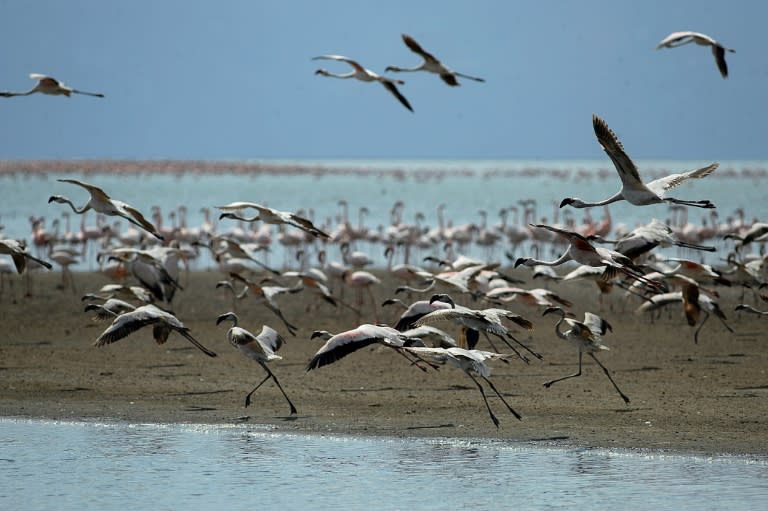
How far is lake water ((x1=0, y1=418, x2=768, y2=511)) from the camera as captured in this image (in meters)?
7.28

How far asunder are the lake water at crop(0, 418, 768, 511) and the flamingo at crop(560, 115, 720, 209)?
2.08 m

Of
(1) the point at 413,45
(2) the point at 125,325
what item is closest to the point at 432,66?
(1) the point at 413,45

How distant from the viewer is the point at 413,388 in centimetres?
1055

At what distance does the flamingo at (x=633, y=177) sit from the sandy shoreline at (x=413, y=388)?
1713 millimetres

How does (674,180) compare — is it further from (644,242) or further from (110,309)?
(110,309)

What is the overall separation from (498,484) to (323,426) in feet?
6.40

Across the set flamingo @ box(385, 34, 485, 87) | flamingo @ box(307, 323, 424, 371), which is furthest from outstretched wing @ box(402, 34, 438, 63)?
flamingo @ box(307, 323, 424, 371)

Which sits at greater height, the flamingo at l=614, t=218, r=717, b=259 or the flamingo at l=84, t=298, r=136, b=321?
the flamingo at l=614, t=218, r=717, b=259

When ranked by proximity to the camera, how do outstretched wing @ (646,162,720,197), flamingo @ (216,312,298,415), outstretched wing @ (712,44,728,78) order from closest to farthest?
outstretched wing @ (646,162,720,197) < flamingo @ (216,312,298,415) < outstretched wing @ (712,44,728,78)

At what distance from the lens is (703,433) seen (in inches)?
337

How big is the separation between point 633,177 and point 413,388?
2974mm

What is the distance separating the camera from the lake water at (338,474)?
7281mm

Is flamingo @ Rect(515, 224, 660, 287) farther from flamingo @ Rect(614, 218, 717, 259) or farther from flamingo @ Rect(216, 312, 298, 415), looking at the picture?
flamingo @ Rect(216, 312, 298, 415)

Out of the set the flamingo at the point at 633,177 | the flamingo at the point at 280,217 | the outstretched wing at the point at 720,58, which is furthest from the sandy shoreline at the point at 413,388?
the outstretched wing at the point at 720,58
